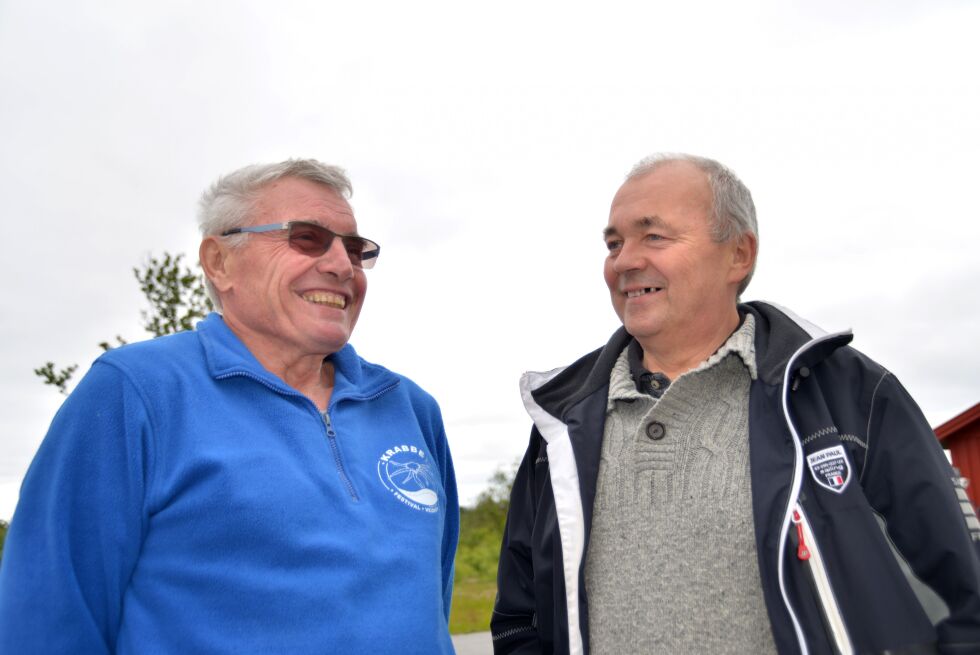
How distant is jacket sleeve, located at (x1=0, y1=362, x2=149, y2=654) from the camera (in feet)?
7.14

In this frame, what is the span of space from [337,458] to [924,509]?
1.71 metres

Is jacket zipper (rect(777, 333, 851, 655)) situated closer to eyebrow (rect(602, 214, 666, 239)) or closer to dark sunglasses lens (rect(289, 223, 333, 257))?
eyebrow (rect(602, 214, 666, 239))

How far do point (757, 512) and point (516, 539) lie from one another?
947 millimetres

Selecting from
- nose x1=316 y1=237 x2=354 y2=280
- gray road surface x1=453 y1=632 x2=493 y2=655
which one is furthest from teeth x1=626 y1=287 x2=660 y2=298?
gray road surface x1=453 y1=632 x2=493 y2=655

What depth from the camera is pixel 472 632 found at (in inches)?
538

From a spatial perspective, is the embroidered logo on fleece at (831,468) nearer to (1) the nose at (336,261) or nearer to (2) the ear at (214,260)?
(1) the nose at (336,261)

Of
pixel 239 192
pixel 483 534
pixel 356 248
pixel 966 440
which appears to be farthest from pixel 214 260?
pixel 483 534

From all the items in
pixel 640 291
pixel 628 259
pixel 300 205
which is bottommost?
pixel 640 291

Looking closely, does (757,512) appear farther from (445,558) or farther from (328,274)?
(328,274)

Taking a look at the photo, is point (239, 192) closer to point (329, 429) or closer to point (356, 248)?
point (356, 248)

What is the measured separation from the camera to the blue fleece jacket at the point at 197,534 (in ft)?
7.29

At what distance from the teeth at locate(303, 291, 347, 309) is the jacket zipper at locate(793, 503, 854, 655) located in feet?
5.56

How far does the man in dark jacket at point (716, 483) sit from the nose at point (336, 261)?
815mm

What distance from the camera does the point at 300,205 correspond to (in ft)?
9.84
